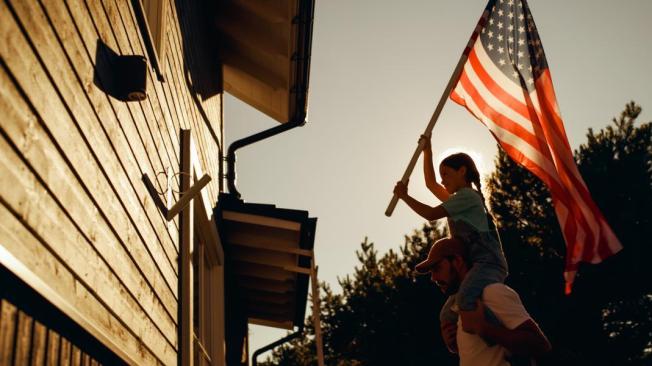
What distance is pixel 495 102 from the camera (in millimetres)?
4848

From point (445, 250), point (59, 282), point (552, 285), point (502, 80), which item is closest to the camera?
point (59, 282)

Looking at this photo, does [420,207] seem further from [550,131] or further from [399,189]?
[550,131]

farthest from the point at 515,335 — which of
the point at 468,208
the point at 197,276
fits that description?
the point at 197,276

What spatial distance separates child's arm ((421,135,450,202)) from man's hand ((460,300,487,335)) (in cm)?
128

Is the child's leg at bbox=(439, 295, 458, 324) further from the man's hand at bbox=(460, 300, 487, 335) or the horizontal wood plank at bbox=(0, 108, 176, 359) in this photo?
the horizontal wood plank at bbox=(0, 108, 176, 359)

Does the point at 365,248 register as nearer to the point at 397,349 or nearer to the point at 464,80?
the point at 397,349

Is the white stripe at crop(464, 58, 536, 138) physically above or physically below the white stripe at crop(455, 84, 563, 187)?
above

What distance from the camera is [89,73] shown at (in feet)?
8.39

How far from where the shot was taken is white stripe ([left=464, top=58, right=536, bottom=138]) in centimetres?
472

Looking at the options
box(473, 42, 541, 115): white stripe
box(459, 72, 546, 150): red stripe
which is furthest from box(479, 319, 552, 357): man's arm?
box(473, 42, 541, 115): white stripe

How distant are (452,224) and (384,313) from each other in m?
18.8

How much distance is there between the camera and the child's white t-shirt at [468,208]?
381 cm

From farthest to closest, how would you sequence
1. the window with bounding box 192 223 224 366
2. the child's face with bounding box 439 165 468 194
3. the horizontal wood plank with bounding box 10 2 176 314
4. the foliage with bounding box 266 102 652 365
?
the foliage with bounding box 266 102 652 365
the window with bounding box 192 223 224 366
the child's face with bounding box 439 165 468 194
the horizontal wood plank with bounding box 10 2 176 314

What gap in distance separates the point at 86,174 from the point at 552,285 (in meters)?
19.1
